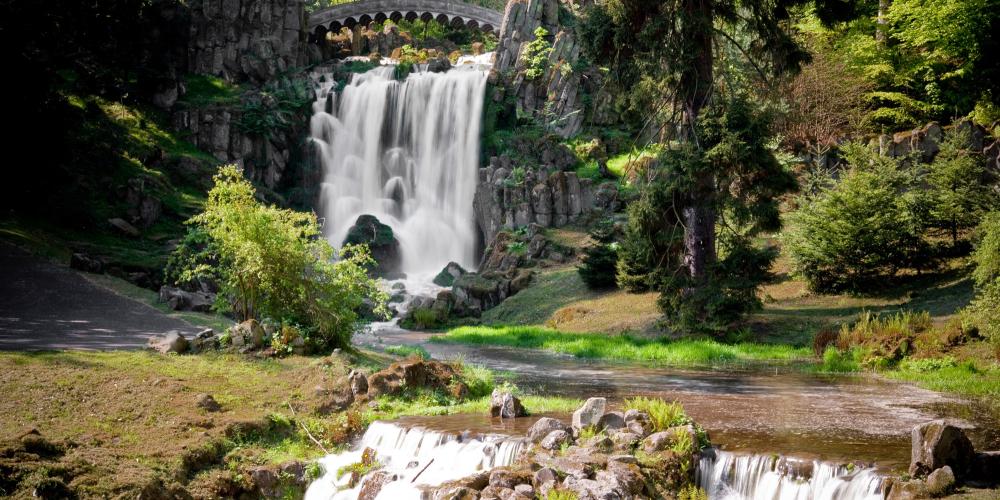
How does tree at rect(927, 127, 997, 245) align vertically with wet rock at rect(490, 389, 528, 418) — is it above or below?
above

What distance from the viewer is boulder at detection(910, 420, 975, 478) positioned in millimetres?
8047

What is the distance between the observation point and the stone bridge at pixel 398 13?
60.1 metres

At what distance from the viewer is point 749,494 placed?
875 centimetres

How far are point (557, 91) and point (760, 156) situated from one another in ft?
104

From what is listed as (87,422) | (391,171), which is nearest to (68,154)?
(391,171)

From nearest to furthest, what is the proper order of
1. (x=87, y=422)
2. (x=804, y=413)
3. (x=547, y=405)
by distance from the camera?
1. (x=87, y=422)
2. (x=804, y=413)
3. (x=547, y=405)

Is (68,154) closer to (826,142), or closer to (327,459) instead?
(327,459)

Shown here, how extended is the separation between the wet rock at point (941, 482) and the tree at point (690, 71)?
13.8 metres

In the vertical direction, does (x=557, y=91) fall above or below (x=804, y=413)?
above

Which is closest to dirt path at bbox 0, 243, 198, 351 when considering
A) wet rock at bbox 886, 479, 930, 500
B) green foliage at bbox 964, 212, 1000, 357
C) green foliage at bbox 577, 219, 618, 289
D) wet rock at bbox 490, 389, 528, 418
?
wet rock at bbox 490, 389, 528, 418

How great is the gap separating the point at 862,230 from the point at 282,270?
16.2 metres

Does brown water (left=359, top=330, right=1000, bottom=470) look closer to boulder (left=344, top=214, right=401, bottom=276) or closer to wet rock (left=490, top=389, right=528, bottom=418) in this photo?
wet rock (left=490, top=389, right=528, bottom=418)

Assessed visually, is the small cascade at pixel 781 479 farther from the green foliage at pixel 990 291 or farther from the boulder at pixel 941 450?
the green foliage at pixel 990 291

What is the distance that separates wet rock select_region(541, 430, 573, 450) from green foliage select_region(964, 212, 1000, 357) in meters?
9.68
